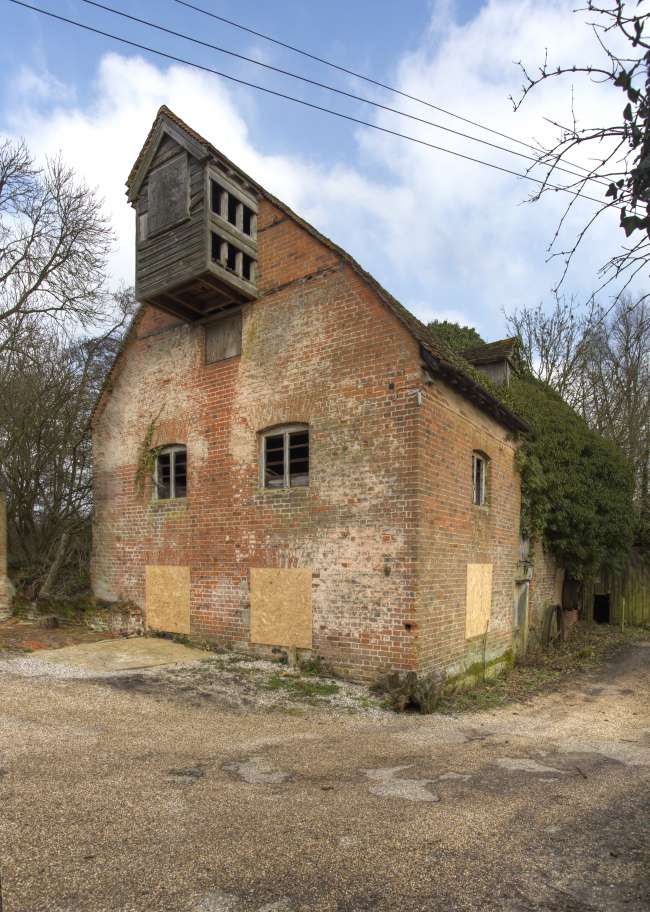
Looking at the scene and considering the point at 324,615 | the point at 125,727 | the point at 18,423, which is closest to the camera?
the point at 125,727

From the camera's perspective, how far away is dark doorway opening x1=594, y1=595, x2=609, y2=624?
19.4 m

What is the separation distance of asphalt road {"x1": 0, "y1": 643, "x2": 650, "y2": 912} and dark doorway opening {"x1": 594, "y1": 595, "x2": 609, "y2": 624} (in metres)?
13.5

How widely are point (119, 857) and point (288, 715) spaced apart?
12.5ft

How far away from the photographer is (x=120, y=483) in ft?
41.0

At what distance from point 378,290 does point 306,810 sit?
23.4 ft

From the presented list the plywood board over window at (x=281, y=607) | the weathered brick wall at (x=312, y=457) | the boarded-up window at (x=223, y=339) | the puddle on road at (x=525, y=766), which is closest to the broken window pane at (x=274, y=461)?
the weathered brick wall at (x=312, y=457)

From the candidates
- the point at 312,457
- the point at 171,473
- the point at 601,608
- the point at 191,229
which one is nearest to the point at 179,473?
the point at 171,473

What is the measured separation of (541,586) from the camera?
587 inches

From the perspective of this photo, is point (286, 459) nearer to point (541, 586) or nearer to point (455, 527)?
point (455, 527)

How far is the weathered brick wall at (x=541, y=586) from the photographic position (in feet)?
46.8

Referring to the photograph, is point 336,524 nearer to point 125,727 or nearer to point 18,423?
point 125,727

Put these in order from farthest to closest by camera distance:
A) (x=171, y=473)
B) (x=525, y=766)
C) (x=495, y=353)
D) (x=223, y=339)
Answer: (x=495, y=353)
(x=171, y=473)
(x=223, y=339)
(x=525, y=766)

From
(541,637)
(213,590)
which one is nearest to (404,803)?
(213,590)

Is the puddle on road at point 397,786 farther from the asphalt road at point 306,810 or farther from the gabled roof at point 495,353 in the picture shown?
the gabled roof at point 495,353
